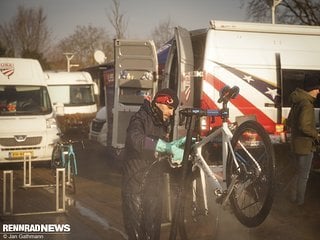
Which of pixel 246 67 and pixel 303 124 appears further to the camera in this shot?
pixel 246 67

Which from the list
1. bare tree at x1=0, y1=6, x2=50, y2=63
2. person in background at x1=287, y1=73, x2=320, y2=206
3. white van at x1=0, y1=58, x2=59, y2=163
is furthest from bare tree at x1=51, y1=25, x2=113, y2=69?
person in background at x1=287, y1=73, x2=320, y2=206

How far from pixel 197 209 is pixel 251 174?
1146 mm

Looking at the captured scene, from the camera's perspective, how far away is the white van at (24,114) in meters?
11.0

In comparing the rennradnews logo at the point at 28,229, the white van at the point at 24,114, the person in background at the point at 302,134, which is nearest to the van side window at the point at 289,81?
the person in background at the point at 302,134

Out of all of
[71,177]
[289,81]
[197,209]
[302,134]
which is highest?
[289,81]

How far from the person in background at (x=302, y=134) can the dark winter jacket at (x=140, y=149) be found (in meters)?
3.10

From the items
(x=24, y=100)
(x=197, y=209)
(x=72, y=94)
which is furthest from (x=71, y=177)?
(x=72, y=94)

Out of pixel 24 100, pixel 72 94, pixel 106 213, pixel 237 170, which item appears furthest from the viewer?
pixel 72 94

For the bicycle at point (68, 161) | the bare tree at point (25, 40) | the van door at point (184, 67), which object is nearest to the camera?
the van door at point (184, 67)

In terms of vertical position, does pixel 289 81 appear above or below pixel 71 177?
above

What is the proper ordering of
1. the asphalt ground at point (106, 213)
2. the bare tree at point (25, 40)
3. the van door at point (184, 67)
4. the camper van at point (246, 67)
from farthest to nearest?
1. the bare tree at point (25, 40)
2. the van door at point (184, 67)
3. the camper van at point (246, 67)
4. the asphalt ground at point (106, 213)

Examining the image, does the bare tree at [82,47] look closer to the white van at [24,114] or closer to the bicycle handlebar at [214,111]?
the white van at [24,114]

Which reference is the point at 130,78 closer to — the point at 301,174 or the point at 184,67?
the point at 184,67

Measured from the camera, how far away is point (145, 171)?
4480 millimetres
